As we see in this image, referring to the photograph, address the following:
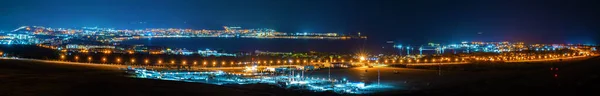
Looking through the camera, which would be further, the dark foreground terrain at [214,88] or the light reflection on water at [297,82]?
the light reflection on water at [297,82]

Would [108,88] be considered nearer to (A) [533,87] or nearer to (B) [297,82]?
(B) [297,82]

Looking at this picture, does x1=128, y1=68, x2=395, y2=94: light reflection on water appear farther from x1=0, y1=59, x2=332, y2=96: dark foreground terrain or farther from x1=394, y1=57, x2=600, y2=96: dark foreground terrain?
x1=394, y1=57, x2=600, y2=96: dark foreground terrain

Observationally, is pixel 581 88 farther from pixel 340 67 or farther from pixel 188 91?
pixel 340 67

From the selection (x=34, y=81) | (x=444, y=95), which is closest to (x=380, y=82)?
(x=444, y=95)

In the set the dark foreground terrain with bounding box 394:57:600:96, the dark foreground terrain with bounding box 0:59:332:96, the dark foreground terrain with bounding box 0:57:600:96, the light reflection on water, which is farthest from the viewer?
the light reflection on water

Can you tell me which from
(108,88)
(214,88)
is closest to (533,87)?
(214,88)

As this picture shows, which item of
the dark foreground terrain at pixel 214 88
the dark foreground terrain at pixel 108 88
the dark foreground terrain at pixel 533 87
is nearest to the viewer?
the dark foreground terrain at pixel 108 88

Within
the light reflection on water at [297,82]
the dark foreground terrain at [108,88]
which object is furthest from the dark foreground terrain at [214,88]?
the light reflection on water at [297,82]

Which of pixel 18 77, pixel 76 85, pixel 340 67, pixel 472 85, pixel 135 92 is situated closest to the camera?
pixel 135 92

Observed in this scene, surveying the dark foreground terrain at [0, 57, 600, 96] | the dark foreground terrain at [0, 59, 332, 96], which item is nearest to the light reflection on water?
the dark foreground terrain at [0, 57, 600, 96]

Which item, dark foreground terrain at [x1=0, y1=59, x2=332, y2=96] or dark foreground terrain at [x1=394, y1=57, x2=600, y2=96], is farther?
dark foreground terrain at [x1=394, y1=57, x2=600, y2=96]

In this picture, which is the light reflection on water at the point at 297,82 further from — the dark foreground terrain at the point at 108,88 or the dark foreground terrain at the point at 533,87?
the dark foreground terrain at the point at 533,87
